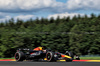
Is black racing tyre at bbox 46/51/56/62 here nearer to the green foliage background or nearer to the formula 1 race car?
the formula 1 race car

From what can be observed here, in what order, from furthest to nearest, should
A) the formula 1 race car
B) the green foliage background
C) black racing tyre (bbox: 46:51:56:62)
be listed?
the green foliage background → the formula 1 race car → black racing tyre (bbox: 46:51:56:62)

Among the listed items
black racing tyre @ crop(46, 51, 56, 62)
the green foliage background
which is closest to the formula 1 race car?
black racing tyre @ crop(46, 51, 56, 62)

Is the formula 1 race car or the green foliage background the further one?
the green foliage background

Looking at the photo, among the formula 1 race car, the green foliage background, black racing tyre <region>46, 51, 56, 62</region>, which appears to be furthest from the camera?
the green foliage background

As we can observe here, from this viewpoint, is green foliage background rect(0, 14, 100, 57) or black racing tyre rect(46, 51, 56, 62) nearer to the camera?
black racing tyre rect(46, 51, 56, 62)

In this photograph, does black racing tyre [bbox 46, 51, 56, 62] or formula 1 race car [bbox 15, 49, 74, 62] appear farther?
formula 1 race car [bbox 15, 49, 74, 62]

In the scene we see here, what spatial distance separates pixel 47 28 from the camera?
1720 inches

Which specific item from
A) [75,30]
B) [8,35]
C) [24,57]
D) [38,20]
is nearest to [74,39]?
[75,30]

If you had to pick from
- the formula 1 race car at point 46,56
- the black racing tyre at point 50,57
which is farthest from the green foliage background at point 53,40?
the black racing tyre at point 50,57

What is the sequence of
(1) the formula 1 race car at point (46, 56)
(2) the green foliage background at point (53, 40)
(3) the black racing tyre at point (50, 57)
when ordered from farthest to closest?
(2) the green foliage background at point (53, 40) < (1) the formula 1 race car at point (46, 56) < (3) the black racing tyre at point (50, 57)

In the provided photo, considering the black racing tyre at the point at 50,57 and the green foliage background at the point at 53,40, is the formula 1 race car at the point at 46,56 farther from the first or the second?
the green foliage background at the point at 53,40

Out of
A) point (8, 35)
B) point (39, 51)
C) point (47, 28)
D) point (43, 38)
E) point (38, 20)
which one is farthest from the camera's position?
point (38, 20)

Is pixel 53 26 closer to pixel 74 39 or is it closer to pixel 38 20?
pixel 74 39

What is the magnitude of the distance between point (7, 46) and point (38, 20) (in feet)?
303
